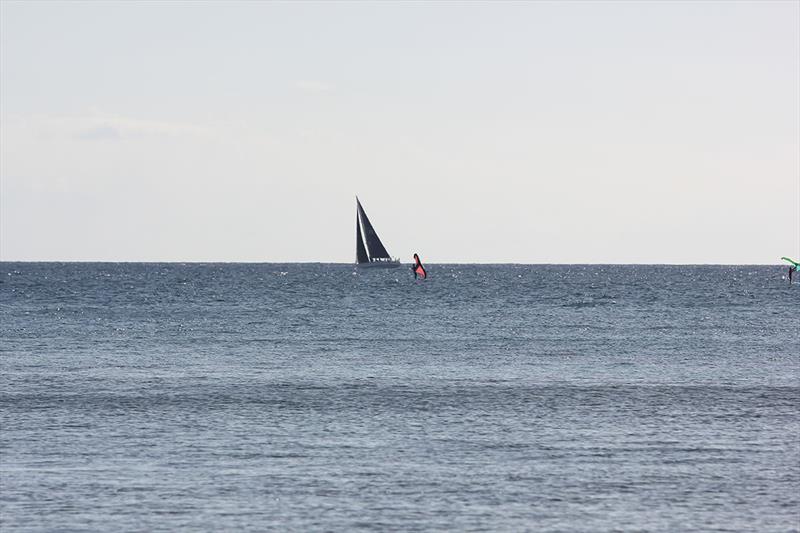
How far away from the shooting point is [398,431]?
1330 inches

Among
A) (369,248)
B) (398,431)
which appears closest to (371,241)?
(369,248)

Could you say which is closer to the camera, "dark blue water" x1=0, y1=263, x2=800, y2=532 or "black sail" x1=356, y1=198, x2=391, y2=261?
"dark blue water" x1=0, y1=263, x2=800, y2=532

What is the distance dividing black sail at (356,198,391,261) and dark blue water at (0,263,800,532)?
113m

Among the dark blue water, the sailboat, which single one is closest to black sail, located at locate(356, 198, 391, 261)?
the sailboat

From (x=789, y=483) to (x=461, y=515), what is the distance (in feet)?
26.8

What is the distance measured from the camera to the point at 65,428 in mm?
33875

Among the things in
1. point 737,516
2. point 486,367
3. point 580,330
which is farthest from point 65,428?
point 580,330

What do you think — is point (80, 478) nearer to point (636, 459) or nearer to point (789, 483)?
point (636, 459)

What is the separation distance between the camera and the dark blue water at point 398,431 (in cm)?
2420

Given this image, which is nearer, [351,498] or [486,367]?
[351,498]

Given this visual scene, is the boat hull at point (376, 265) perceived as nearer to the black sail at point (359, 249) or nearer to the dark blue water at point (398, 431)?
the black sail at point (359, 249)

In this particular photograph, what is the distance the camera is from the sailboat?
188275mm

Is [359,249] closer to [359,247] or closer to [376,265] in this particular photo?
[359,247]

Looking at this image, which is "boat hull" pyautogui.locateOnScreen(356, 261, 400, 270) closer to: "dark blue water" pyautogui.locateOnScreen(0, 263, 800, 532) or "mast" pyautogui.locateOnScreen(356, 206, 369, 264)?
"mast" pyautogui.locateOnScreen(356, 206, 369, 264)
